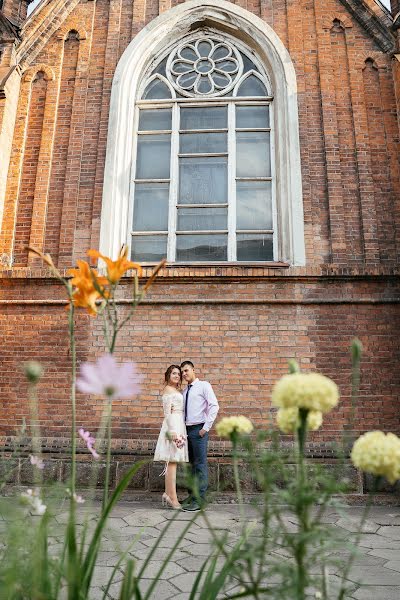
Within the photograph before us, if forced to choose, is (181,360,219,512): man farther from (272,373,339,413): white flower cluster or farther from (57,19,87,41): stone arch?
(57,19,87,41): stone arch

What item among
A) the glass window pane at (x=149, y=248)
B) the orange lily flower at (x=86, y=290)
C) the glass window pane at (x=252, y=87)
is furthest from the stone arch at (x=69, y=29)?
the orange lily flower at (x=86, y=290)

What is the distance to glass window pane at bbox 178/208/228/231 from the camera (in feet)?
26.2

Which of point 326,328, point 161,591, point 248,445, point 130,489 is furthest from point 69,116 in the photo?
point 248,445

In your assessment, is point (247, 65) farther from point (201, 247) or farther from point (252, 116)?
point (201, 247)

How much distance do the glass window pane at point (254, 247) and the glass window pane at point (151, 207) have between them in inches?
45.9

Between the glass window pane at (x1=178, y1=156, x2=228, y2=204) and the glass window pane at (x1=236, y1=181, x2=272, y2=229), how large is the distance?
0.25 meters

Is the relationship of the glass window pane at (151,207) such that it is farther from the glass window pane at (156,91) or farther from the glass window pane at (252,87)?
the glass window pane at (252,87)

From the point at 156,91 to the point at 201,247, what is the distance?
296 centimetres

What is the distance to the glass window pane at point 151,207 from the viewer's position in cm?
808

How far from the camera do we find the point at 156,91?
A: 8.88m

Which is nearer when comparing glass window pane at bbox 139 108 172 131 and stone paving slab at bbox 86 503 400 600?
stone paving slab at bbox 86 503 400 600

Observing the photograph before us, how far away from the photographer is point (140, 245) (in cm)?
798

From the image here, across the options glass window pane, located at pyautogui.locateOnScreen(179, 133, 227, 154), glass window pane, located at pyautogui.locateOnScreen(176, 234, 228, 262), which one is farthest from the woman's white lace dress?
glass window pane, located at pyautogui.locateOnScreen(179, 133, 227, 154)

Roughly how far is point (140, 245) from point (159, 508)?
12.6 feet
